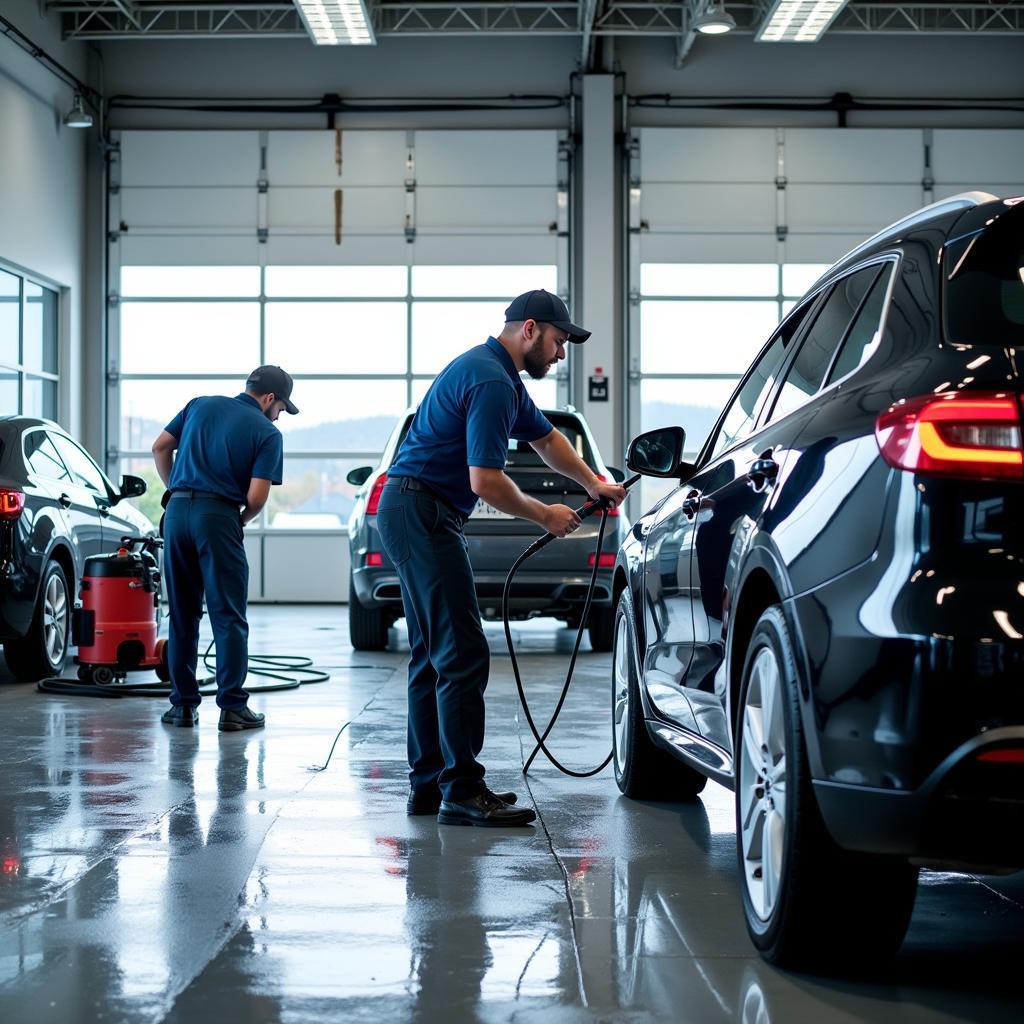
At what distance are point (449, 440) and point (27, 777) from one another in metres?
2.30

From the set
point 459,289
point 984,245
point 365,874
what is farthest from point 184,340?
point 984,245

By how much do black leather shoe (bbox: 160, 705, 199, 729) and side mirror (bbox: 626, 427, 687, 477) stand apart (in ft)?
12.0

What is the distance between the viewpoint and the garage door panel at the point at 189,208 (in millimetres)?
19688

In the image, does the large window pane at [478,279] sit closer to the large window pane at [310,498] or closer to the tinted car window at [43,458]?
the large window pane at [310,498]

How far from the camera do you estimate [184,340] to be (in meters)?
19.7

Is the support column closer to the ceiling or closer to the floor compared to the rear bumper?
closer to the ceiling

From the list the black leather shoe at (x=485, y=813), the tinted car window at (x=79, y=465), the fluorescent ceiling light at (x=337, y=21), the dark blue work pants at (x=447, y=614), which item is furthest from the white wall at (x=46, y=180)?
the black leather shoe at (x=485, y=813)

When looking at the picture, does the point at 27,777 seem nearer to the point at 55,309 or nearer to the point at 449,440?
the point at 449,440

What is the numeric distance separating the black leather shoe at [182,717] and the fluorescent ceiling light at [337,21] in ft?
36.6

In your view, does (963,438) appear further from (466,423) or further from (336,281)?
(336,281)

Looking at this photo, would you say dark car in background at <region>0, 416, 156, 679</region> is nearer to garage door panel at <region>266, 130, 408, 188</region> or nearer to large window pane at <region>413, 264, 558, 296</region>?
large window pane at <region>413, 264, 558, 296</region>

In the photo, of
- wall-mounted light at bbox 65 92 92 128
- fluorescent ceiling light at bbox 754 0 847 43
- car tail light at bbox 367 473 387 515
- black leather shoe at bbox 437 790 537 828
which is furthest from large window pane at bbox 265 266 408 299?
black leather shoe at bbox 437 790 537 828

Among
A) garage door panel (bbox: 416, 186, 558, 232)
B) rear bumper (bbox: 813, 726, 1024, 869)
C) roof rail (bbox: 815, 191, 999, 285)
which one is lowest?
rear bumper (bbox: 813, 726, 1024, 869)

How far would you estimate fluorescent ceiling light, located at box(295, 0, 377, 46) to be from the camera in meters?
16.7
